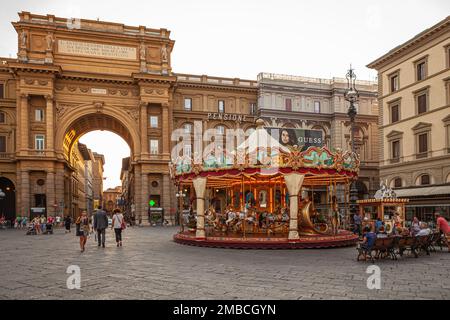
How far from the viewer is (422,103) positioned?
34750 mm

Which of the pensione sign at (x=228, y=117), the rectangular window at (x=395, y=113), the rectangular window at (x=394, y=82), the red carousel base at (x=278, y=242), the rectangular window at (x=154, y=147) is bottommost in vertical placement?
the red carousel base at (x=278, y=242)

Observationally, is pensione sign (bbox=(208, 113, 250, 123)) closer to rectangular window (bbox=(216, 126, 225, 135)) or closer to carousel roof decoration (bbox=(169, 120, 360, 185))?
rectangular window (bbox=(216, 126, 225, 135))

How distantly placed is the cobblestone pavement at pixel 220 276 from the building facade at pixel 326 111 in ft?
129

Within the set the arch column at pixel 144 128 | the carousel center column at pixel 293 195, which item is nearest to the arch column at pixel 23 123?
the arch column at pixel 144 128

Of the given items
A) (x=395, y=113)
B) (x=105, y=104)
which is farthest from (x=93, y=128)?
(x=395, y=113)

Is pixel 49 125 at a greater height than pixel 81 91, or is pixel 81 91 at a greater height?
pixel 81 91

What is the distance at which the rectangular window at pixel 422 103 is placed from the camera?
3441 centimetres

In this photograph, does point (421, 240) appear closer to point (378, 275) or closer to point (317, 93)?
point (378, 275)

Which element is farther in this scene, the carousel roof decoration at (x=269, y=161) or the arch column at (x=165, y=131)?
the arch column at (x=165, y=131)

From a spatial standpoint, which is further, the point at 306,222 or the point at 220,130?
the point at 220,130

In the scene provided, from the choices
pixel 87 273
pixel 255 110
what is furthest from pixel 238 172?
pixel 255 110

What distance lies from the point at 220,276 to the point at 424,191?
26.9 meters

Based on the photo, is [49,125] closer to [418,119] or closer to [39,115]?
[39,115]

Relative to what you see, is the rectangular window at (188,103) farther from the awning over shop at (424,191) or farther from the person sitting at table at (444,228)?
the person sitting at table at (444,228)
